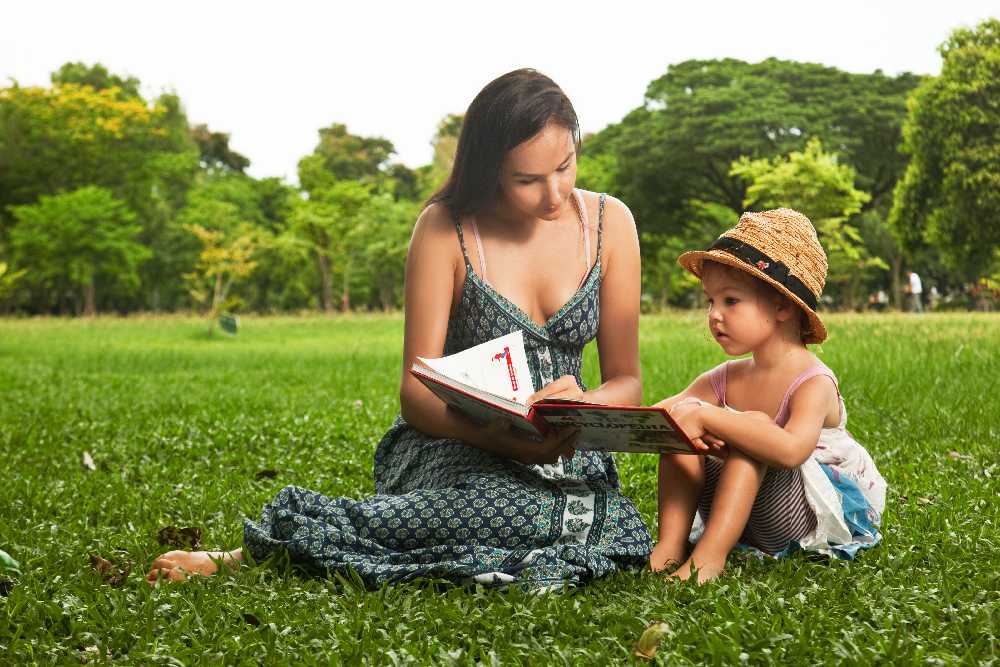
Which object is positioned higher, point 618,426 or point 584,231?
point 584,231

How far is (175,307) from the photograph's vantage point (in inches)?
1870

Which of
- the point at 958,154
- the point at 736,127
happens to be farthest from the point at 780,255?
the point at 736,127

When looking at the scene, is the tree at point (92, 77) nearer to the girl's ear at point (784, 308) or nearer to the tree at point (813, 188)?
the tree at point (813, 188)

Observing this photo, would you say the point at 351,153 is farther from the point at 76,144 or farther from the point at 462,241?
the point at 462,241

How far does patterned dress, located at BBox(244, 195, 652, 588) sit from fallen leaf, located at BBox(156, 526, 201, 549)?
69 cm

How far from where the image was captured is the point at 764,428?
3012 mm

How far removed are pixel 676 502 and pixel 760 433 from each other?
1.27ft

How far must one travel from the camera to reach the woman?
3.12 m

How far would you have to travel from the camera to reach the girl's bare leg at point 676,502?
323 centimetres

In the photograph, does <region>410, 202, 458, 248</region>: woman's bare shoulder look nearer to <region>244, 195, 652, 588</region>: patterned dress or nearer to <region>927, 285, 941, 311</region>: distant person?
<region>244, 195, 652, 588</region>: patterned dress

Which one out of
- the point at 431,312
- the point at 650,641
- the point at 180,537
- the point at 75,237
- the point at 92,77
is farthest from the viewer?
the point at 92,77

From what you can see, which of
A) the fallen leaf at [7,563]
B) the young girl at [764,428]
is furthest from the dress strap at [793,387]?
the fallen leaf at [7,563]

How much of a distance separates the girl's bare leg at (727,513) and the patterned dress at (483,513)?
231 mm

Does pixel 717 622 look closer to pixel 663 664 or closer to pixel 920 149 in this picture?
pixel 663 664
